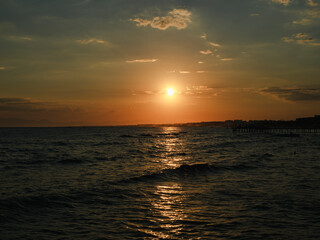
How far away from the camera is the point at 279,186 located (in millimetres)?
16984

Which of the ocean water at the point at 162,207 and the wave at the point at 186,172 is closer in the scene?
the ocean water at the point at 162,207

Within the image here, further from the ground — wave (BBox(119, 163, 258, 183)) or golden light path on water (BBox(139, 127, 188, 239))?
golden light path on water (BBox(139, 127, 188, 239))

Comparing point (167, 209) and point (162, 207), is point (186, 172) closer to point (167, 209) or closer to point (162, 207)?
point (162, 207)

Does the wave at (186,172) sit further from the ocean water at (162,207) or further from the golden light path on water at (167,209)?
the golden light path on water at (167,209)

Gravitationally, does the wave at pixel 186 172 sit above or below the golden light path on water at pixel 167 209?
below

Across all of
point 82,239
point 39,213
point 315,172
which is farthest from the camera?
point 315,172

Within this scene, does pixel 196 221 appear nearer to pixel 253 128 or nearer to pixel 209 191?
pixel 209 191

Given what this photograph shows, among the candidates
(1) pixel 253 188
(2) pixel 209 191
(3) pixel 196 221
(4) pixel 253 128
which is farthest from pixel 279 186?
(4) pixel 253 128

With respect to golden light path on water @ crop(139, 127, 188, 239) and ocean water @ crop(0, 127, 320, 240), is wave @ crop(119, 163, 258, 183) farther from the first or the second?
golden light path on water @ crop(139, 127, 188, 239)

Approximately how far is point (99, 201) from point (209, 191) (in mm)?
6595

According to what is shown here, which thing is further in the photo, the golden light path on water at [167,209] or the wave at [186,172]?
the wave at [186,172]

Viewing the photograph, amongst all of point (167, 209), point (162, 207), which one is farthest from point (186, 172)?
point (167, 209)

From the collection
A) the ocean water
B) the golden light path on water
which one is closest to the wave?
the ocean water

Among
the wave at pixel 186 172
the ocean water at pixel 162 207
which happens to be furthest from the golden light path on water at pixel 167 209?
the wave at pixel 186 172
